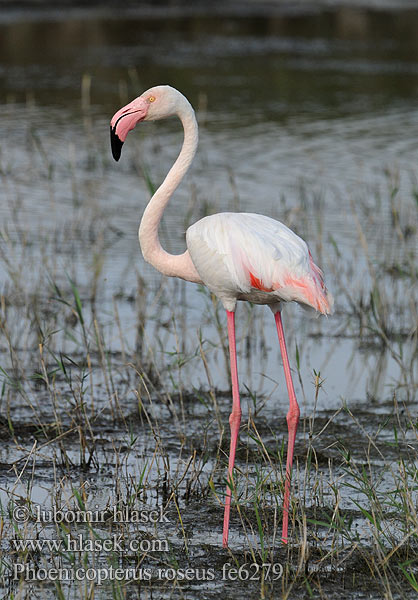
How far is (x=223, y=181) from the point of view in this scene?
1302cm

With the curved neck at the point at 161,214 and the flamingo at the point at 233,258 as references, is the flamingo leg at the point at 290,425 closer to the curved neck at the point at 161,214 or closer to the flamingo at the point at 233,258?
the flamingo at the point at 233,258

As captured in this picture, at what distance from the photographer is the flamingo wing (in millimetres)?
5277

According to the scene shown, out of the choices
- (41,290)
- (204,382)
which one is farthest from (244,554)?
(41,290)

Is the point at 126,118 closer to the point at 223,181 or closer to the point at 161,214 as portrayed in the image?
the point at 161,214

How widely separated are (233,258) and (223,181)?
7775 mm

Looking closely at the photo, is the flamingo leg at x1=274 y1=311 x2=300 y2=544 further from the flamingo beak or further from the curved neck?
the flamingo beak

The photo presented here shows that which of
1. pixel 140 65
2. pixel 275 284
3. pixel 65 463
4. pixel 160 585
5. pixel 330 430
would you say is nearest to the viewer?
pixel 160 585

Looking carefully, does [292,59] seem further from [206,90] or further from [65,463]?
[65,463]

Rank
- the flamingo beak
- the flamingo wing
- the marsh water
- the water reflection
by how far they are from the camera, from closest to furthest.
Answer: the flamingo wing, the flamingo beak, the marsh water, the water reflection

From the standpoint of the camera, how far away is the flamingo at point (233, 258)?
528 cm

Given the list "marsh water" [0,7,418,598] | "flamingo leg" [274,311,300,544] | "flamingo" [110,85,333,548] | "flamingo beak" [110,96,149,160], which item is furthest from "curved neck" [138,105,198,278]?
"marsh water" [0,7,418,598]

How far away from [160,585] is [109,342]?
351 centimetres

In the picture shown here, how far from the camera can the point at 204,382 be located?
7.41m

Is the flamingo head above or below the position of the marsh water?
above
